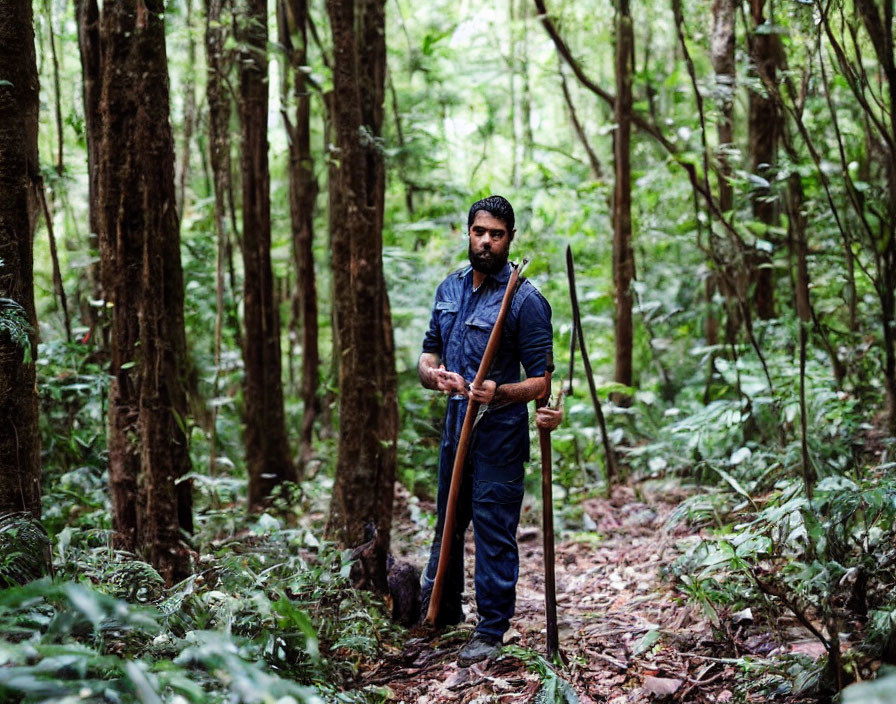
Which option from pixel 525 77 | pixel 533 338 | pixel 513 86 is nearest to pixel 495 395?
pixel 533 338

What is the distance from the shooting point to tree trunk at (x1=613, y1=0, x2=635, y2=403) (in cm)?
798

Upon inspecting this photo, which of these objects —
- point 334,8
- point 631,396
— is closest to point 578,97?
point 631,396

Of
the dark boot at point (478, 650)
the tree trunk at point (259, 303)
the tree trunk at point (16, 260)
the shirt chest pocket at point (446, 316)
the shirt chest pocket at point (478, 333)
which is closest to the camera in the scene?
the tree trunk at point (16, 260)

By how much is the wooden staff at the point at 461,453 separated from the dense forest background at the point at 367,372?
0.98 ft

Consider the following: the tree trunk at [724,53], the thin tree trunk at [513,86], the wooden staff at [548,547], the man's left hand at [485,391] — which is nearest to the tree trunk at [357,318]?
the man's left hand at [485,391]

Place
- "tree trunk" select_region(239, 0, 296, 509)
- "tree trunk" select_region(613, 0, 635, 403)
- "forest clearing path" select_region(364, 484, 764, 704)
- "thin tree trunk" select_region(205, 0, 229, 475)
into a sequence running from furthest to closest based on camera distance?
"tree trunk" select_region(613, 0, 635, 403)
"tree trunk" select_region(239, 0, 296, 509)
"thin tree trunk" select_region(205, 0, 229, 475)
"forest clearing path" select_region(364, 484, 764, 704)

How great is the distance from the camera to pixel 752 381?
724 cm

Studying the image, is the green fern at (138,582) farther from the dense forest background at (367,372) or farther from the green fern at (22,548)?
the green fern at (22,548)

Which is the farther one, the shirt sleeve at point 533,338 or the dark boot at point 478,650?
the shirt sleeve at point 533,338

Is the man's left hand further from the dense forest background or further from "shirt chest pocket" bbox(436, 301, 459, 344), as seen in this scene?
the dense forest background

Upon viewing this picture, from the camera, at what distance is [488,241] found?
13.7 ft

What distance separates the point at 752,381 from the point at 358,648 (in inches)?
185

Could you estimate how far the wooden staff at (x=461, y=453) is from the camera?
394 centimetres

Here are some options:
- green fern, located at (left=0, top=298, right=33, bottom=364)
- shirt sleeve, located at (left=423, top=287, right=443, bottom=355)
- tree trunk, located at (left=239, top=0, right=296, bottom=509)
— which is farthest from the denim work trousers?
tree trunk, located at (left=239, top=0, right=296, bottom=509)
